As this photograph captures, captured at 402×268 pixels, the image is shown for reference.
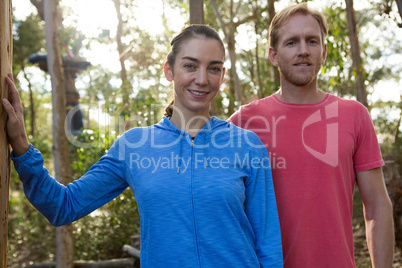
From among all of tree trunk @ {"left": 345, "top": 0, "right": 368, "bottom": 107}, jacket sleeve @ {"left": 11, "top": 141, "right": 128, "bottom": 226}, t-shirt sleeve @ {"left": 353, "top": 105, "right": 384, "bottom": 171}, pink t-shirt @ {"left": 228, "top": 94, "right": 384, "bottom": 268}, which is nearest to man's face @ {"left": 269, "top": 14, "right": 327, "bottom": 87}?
pink t-shirt @ {"left": 228, "top": 94, "right": 384, "bottom": 268}

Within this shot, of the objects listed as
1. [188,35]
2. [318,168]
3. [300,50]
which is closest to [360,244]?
[318,168]

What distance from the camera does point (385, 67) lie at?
81.3 feet

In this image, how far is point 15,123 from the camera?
5.66 feet

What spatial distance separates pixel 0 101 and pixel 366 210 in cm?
186

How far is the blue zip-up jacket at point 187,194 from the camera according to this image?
1.89m

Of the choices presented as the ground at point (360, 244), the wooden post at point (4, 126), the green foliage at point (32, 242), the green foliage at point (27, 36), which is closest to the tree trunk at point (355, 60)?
the ground at point (360, 244)

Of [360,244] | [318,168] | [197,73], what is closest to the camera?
[197,73]

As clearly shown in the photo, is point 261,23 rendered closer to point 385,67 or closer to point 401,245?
point 401,245

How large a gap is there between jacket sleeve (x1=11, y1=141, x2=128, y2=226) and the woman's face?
0.44 m

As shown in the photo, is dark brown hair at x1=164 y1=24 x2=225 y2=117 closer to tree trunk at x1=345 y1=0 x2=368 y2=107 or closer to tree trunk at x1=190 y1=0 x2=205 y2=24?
tree trunk at x1=190 y1=0 x2=205 y2=24

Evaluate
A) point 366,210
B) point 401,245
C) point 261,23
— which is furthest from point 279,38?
point 261,23

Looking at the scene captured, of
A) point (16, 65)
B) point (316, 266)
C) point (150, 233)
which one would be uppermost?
point (16, 65)

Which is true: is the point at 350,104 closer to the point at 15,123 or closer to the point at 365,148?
the point at 365,148

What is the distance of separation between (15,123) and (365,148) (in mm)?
1690
